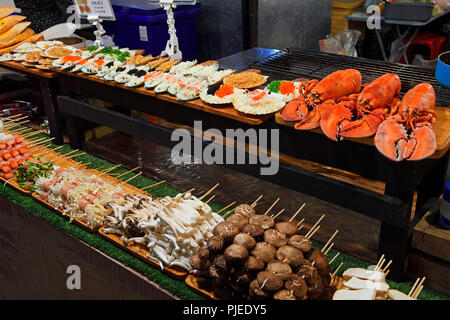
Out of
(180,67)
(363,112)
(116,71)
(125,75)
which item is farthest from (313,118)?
(116,71)

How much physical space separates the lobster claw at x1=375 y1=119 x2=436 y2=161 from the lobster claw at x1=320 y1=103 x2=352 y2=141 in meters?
0.23

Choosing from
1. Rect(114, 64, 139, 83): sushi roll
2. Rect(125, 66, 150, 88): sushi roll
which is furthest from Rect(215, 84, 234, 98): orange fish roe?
Rect(114, 64, 139, 83): sushi roll

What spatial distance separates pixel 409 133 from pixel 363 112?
0.93 ft

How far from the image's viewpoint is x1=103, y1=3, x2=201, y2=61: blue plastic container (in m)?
6.38

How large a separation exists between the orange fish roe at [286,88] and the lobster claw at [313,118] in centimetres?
43

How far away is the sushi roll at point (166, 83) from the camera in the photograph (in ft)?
11.2

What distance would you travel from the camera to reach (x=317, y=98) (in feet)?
8.95

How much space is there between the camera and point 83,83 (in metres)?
4.12

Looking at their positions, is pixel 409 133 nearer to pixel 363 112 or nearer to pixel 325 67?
pixel 363 112

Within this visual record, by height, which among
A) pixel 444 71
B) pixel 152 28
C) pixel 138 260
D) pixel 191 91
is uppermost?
pixel 444 71

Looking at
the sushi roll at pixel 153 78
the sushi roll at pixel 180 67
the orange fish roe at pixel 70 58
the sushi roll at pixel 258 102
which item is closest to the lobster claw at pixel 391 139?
the sushi roll at pixel 258 102

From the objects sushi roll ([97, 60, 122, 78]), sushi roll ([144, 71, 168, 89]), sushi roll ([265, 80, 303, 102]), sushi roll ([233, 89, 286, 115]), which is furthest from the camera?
sushi roll ([97, 60, 122, 78])

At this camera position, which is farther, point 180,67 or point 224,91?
point 180,67

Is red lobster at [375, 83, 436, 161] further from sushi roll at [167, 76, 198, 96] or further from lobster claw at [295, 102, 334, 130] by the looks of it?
sushi roll at [167, 76, 198, 96]
